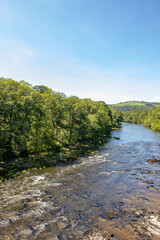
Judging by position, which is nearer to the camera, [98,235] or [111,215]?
[98,235]

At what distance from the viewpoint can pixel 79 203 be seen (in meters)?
16.8

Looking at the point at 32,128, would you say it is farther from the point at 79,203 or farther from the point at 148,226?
the point at 148,226

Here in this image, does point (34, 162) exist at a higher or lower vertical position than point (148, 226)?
higher

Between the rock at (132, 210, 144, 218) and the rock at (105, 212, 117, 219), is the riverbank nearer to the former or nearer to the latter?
the rock at (105, 212, 117, 219)

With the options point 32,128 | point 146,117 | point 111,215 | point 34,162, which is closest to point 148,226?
point 111,215

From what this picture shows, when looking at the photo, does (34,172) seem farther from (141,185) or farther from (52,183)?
(141,185)

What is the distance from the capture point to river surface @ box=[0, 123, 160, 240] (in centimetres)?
1260

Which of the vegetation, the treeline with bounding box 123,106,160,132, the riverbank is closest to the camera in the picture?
the riverbank

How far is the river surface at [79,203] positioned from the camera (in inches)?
496

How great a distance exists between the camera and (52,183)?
21703 millimetres

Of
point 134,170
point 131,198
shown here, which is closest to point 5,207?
point 131,198

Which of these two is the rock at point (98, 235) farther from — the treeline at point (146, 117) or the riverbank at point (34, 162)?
the treeline at point (146, 117)

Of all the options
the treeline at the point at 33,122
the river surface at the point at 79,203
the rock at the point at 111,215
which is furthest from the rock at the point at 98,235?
the treeline at the point at 33,122

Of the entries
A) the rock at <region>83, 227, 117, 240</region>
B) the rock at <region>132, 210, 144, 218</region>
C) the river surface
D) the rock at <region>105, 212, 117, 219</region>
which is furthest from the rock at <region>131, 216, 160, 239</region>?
the rock at <region>83, 227, 117, 240</region>
